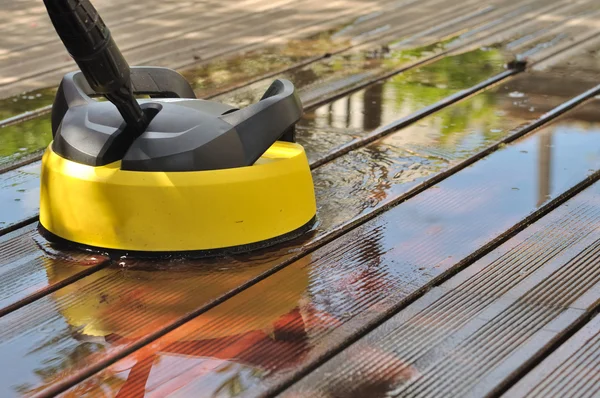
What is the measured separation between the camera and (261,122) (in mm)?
1672

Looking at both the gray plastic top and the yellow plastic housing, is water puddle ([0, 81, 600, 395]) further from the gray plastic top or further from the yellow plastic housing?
the gray plastic top

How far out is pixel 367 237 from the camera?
5.71 feet

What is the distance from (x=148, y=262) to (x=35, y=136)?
90 cm

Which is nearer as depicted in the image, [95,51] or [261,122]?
[95,51]

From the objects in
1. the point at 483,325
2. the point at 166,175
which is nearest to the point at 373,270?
the point at 483,325

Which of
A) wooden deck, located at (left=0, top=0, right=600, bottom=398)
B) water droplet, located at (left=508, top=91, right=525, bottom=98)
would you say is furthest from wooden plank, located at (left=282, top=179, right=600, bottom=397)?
water droplet, located at (left=508, top=91, right=525, bottom=98)

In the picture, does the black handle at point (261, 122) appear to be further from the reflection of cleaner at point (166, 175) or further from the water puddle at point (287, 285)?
the water puddle at point (287, 285)

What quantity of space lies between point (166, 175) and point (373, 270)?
0.38m

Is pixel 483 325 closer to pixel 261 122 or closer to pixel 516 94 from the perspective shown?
pixel 261 122

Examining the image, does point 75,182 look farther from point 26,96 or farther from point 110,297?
point 26,96

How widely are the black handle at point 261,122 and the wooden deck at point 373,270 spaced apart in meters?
0.18

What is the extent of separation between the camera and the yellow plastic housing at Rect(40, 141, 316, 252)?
1.61m

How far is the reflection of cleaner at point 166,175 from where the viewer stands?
1606 millimetres

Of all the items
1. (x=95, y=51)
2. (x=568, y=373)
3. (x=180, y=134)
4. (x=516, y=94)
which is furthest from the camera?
(x=516, y=94)
